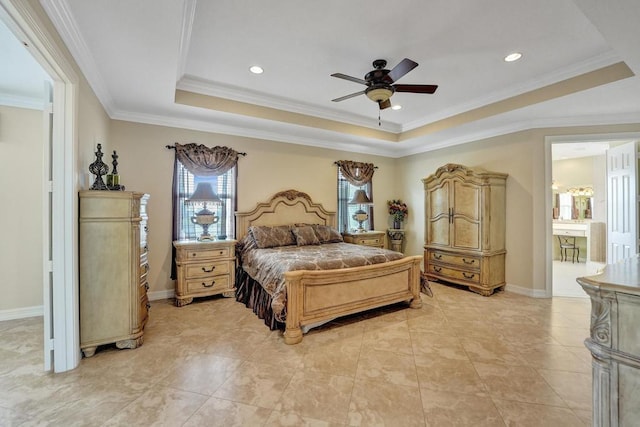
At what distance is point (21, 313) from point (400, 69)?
16.0 ft

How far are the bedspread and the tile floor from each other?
0.45 m

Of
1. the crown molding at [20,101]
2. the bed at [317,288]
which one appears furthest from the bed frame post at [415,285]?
the crown molding at [20,101]

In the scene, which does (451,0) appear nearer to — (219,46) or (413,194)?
(219,46)

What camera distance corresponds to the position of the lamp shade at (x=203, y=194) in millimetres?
3723

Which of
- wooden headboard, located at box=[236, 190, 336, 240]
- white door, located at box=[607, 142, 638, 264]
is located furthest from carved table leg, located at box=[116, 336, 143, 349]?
white door, located at box=[607, 142, 638, 264]

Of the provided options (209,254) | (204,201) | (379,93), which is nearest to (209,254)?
(209,254)

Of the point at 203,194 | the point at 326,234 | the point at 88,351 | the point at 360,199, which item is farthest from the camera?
the point at 360,199

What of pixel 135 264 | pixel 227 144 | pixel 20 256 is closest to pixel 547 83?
pixel 227 144

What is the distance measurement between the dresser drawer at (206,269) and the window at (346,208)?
2.37 meters

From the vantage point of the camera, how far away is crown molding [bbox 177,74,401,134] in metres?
3.38

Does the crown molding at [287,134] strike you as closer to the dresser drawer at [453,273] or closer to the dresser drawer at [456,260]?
the dresser drawer at [456,260]

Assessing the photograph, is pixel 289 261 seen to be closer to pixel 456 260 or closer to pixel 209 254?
pixel 209 254

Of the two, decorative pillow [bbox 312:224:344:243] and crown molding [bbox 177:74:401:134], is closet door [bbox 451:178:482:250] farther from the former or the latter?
decorative pillow [bbox 312:224:344:243]

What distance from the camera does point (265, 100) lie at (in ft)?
12.6
